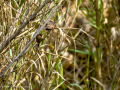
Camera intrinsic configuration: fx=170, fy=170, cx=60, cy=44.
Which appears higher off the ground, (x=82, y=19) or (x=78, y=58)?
(x=82, y=19)

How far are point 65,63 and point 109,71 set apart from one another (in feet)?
1.44

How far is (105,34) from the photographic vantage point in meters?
1.18

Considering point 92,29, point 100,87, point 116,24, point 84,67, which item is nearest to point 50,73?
point 100,87

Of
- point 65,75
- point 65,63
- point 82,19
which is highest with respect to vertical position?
point 82,19

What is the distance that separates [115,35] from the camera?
1.32 meters

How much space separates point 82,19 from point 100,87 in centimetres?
88

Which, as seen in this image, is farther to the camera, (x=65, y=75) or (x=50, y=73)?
(x=65, y=75)

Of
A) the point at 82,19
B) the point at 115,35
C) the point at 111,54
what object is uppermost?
the point at 82,19

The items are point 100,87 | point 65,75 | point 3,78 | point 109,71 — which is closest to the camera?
point 3,78

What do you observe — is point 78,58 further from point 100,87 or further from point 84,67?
point 100,87

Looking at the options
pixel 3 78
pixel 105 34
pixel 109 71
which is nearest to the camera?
pixel 3 78

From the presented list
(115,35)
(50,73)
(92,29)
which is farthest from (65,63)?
(50,73)

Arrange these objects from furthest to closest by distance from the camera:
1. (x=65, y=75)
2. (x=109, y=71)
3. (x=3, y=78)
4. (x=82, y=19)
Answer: (x=82, y=19) → (x=65, y=75) → (x=109, y=71) → (x=3, y=78)

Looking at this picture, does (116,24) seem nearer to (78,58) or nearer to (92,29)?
(92,29)
